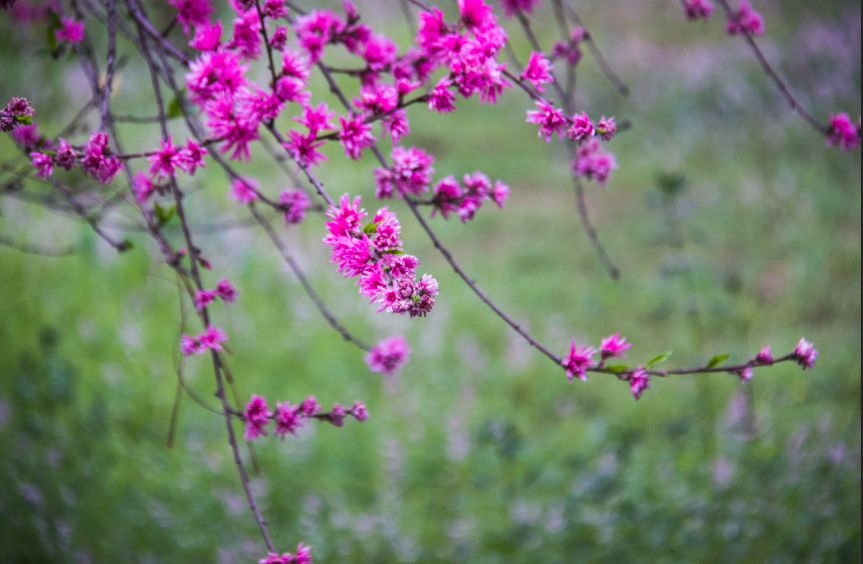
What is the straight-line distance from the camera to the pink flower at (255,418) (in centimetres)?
148

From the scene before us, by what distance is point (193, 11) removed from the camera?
5.16 ft

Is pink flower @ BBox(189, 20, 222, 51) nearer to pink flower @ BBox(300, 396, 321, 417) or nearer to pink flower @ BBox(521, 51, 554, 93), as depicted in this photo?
pink flower @ BBox(521, 51, 554, 93)

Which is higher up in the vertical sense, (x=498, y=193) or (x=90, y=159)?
(x=498, y=193)

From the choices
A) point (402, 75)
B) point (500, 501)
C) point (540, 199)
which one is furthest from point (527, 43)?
point (402, 75)

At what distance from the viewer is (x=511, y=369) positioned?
437cm

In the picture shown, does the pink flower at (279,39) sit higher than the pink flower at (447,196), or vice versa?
the pink flower at (279,39)

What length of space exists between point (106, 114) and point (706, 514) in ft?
8.25

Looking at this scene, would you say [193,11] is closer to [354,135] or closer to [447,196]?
[354,135]

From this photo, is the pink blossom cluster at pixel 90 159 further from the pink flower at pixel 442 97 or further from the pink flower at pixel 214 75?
the pink flower at pixel 442 97

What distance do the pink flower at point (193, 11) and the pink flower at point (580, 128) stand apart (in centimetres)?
86

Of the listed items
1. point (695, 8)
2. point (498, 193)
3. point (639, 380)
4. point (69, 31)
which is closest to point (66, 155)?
point (69, 31)

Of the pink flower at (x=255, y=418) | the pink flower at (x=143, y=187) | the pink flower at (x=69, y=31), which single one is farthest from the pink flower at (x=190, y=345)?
the pink flower at (x=69, y=31)

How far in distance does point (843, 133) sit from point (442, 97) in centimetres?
108

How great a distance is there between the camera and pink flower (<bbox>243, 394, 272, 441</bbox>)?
4.86 feet
